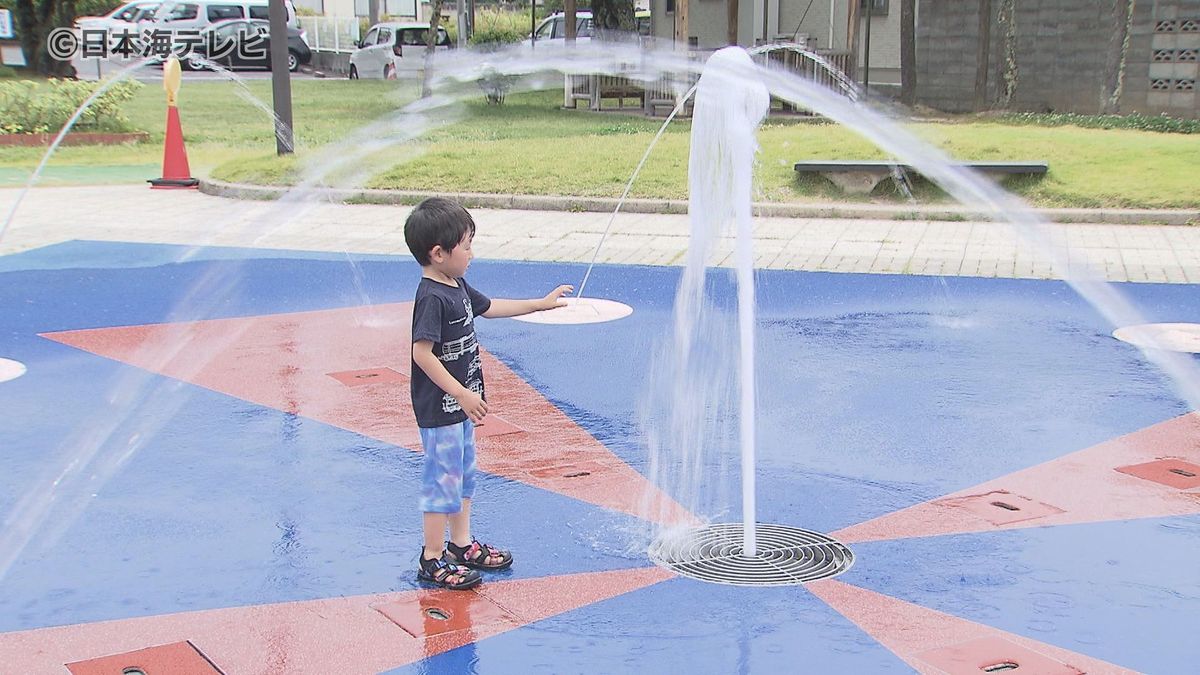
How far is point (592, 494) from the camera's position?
5.38 m

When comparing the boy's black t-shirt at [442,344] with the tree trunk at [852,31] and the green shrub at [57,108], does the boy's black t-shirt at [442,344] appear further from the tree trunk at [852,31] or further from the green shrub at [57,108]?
the tree trunk at [852,31]

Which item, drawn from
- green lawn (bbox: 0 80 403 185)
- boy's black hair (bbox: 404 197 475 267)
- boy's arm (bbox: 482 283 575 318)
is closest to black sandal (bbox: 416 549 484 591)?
boy's arm (bbox: 482 283 575 318)

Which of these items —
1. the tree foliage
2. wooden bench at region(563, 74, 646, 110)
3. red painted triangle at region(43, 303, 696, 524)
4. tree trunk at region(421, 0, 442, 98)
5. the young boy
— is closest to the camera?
the young boy

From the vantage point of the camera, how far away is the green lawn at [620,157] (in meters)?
13.3

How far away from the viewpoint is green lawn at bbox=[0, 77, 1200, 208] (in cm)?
1334

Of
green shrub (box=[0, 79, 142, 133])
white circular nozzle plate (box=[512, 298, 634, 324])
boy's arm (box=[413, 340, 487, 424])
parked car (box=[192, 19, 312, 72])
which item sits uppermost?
parked car (box=[192, 19, 312, 72])

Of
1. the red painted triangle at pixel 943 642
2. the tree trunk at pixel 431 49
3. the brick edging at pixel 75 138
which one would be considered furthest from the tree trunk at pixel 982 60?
the red painted triangle at pixel 943 642

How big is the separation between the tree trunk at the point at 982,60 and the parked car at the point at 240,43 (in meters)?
21.0

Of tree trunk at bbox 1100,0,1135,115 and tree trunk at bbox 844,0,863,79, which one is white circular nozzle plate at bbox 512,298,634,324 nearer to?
tree trunk at bbox 1100,0,1135,115

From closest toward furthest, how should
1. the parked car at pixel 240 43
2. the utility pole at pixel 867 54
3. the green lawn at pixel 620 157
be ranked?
1. the green lawn at pixel 620 157
2. the utility pole at pixel 867 54
3. the parked car at pixel 240 43

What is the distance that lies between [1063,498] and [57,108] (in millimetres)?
18596

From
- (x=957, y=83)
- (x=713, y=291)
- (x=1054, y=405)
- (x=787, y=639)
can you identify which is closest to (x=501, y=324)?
(x=713, y=291)

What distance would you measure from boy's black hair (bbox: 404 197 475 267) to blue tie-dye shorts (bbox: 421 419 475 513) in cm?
59

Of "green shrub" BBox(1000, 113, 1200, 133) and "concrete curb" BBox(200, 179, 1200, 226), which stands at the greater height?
"green shrub" BBox(1000, 113, 1200, 133)
